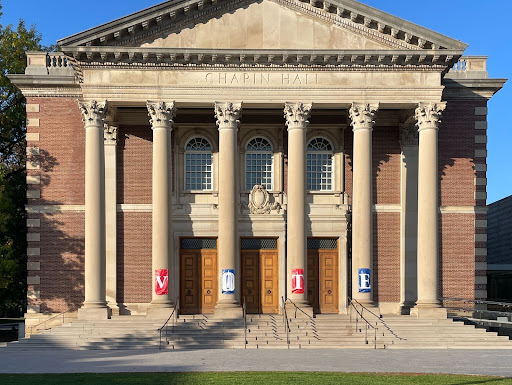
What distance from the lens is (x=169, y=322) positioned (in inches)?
1094

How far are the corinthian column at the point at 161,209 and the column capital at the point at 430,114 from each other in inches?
403

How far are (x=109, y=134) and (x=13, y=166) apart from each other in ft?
42.7

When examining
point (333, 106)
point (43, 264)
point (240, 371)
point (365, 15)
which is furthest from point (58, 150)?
point (240, 371)

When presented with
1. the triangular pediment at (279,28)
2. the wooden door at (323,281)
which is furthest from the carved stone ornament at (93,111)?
the wooden door at (323,281)

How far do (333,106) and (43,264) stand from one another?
1444 centimetres

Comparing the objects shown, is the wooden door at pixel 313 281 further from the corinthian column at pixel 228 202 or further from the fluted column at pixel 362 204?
the corinthian column at pixel 228 202

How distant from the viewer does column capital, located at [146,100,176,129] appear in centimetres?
2909

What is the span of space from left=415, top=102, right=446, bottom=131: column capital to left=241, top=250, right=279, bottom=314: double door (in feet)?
28.6

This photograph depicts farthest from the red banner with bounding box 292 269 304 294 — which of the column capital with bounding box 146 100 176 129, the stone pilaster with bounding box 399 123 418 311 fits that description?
the column capital with bounding box 146 100 176 129

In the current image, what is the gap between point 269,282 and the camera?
32.2 metres

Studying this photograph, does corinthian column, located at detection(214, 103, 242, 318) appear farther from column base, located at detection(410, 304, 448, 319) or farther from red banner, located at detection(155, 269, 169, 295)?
column base, located at detection(410, 304, 448, 319)

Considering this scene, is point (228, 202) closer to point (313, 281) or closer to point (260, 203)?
point (260, 203)

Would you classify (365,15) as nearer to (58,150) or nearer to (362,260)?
(362,260)

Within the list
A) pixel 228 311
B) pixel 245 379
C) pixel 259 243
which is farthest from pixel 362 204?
pixel 245 379
